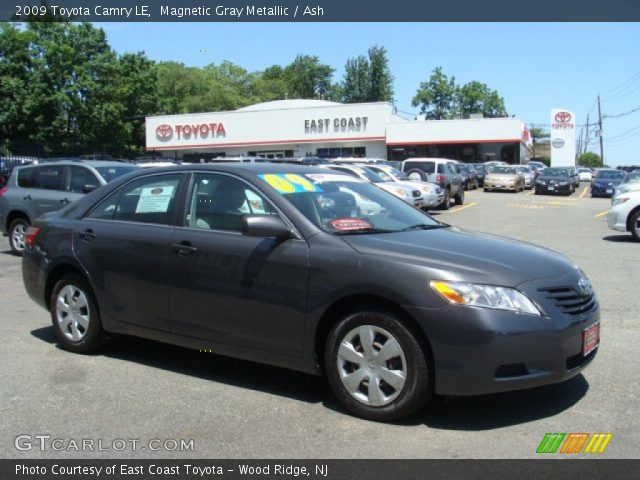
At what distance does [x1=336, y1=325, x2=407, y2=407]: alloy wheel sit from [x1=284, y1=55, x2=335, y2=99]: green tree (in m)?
98.4

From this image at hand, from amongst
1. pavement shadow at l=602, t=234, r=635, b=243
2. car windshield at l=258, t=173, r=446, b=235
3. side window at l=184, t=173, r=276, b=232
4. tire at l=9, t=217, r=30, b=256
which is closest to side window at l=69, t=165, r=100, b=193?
tire at l=9, t=217, r=30, b=256

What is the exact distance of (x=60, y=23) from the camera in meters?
48.3

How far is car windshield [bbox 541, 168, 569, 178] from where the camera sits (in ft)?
113

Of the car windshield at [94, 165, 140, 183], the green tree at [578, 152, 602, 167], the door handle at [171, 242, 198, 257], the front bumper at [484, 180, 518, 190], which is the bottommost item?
the front bumper at [484, 180, 518, 190]

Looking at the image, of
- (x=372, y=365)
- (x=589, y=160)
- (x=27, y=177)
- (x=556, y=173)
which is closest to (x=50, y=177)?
(x=27, y=177)

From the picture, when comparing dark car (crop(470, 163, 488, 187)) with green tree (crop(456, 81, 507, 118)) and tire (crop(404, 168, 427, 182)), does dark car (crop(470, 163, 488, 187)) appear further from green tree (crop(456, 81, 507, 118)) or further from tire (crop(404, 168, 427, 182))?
green tree (crop(456, 81, 507, 118))

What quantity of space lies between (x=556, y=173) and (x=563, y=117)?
28806 millimetres

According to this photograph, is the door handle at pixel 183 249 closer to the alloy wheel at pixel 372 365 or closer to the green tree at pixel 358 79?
the alloy wheel at pixel 372 365

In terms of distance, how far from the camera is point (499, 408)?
446 centimetres

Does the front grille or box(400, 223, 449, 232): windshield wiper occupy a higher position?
box(400, 223, 449, 232): windshield wiper

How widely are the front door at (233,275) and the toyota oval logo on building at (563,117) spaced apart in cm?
6066

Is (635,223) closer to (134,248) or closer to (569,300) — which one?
(569,300)

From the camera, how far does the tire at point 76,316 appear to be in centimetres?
568
